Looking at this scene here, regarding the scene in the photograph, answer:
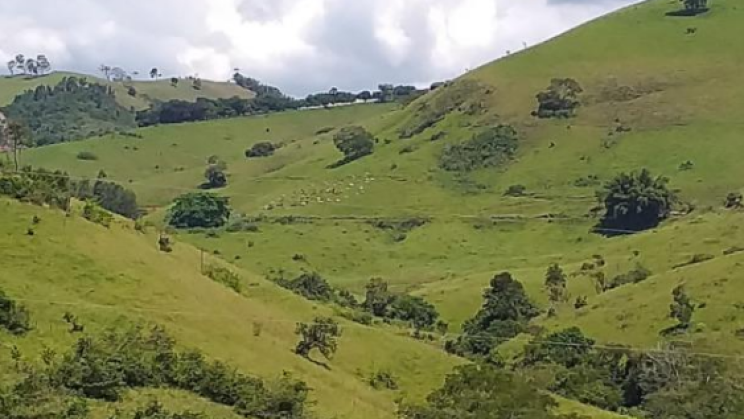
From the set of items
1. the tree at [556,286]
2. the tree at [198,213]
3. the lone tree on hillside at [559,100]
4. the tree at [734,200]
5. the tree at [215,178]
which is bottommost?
the tree at [556,286]

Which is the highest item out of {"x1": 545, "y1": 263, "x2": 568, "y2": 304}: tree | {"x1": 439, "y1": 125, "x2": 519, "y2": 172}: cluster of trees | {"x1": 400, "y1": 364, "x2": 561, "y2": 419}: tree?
{"x1": 439, "y1": 125, "x2": 519, "y2": 172}: cluster of trees

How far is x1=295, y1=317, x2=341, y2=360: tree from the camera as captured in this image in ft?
195

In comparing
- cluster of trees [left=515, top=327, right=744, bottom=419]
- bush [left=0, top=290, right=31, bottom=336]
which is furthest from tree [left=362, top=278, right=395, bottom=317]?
bush [left=0, top=290, right=31, bottom=336]

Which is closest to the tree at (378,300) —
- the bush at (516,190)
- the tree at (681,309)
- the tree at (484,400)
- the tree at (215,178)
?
the tree at (681,309)

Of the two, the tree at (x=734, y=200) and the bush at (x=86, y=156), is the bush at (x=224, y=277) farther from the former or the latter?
the bush at (x=86, y=156)

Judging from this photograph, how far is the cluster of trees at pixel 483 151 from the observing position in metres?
146

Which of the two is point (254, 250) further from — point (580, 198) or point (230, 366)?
point (230, 366)

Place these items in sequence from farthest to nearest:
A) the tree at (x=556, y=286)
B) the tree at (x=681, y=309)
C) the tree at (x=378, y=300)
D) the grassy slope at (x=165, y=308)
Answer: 1. the tree at (x=556, y=286)
2. the tree at (x=378, y=300)
3. the tree at (x=681, y=309)
4. the grassy slope at (x=165, y=308)

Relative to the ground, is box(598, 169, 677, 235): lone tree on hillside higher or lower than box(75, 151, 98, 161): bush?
lower

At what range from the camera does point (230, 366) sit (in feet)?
170

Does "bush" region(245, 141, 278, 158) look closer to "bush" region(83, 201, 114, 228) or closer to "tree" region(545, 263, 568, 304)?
"tree" region(545, 263, 568, 304)

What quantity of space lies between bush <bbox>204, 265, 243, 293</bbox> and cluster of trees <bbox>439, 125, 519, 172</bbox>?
258ft

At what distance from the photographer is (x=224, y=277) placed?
224 feet

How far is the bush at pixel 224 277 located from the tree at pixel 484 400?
641 inches
